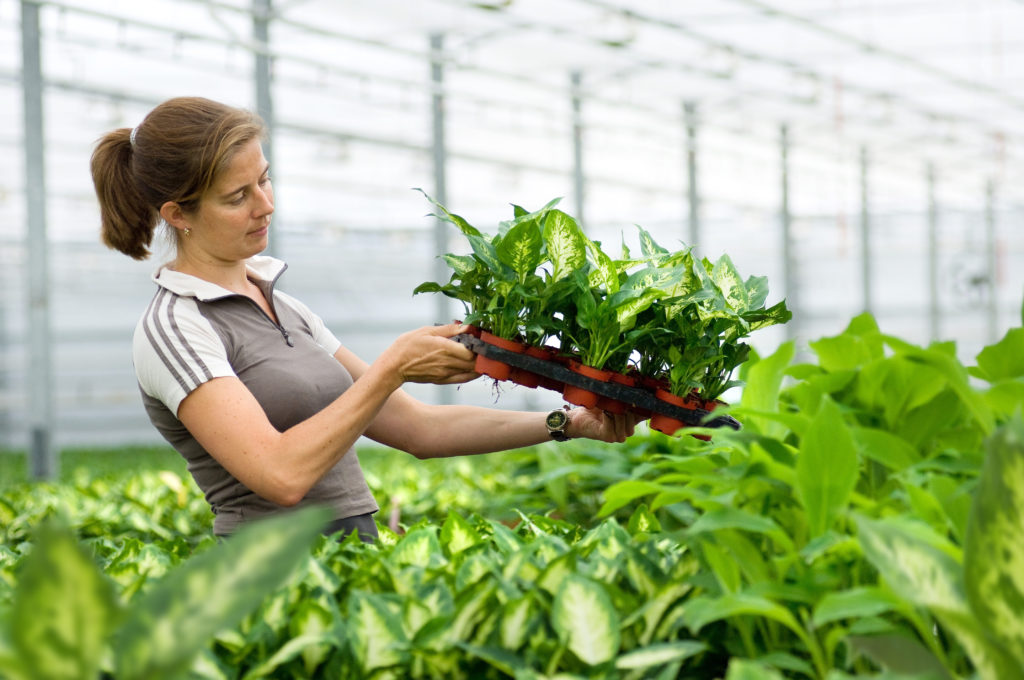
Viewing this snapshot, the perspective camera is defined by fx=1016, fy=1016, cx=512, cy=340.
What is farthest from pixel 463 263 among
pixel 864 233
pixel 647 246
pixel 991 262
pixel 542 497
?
pixel 991 262

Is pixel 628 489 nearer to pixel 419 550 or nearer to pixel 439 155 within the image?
pixel 419 550

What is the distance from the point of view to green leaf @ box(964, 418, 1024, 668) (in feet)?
2.69

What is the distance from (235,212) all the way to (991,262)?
54.3 feet

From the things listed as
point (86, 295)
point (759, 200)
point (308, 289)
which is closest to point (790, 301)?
point (759, 200)

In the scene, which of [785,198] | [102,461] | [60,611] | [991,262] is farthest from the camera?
[991,262]

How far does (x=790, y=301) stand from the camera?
1513 centimetres

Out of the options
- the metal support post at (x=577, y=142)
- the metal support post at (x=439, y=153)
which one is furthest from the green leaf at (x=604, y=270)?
the metal support post at (x=577, y=142)

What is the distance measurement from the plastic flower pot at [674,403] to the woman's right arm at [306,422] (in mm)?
289

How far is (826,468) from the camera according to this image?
99 cm

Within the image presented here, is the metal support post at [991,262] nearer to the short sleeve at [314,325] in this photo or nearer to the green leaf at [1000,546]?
the short sleeve at [314,325]

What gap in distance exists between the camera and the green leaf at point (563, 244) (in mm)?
1459

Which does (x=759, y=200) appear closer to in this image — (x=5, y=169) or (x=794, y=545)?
(x=5, y=169)

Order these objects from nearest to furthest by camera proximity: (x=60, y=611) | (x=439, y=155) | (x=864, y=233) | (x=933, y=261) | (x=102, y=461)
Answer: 1. (x=60, y=611)
2. (x=102, y=461)
3. (x=439, y=155)
4. (x=864, y=233)
5. (x=933, y=261)

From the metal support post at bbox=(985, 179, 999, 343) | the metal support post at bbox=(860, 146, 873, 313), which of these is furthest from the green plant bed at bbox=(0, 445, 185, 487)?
the metal support post at bbox=(985, 179, 999, 343)
